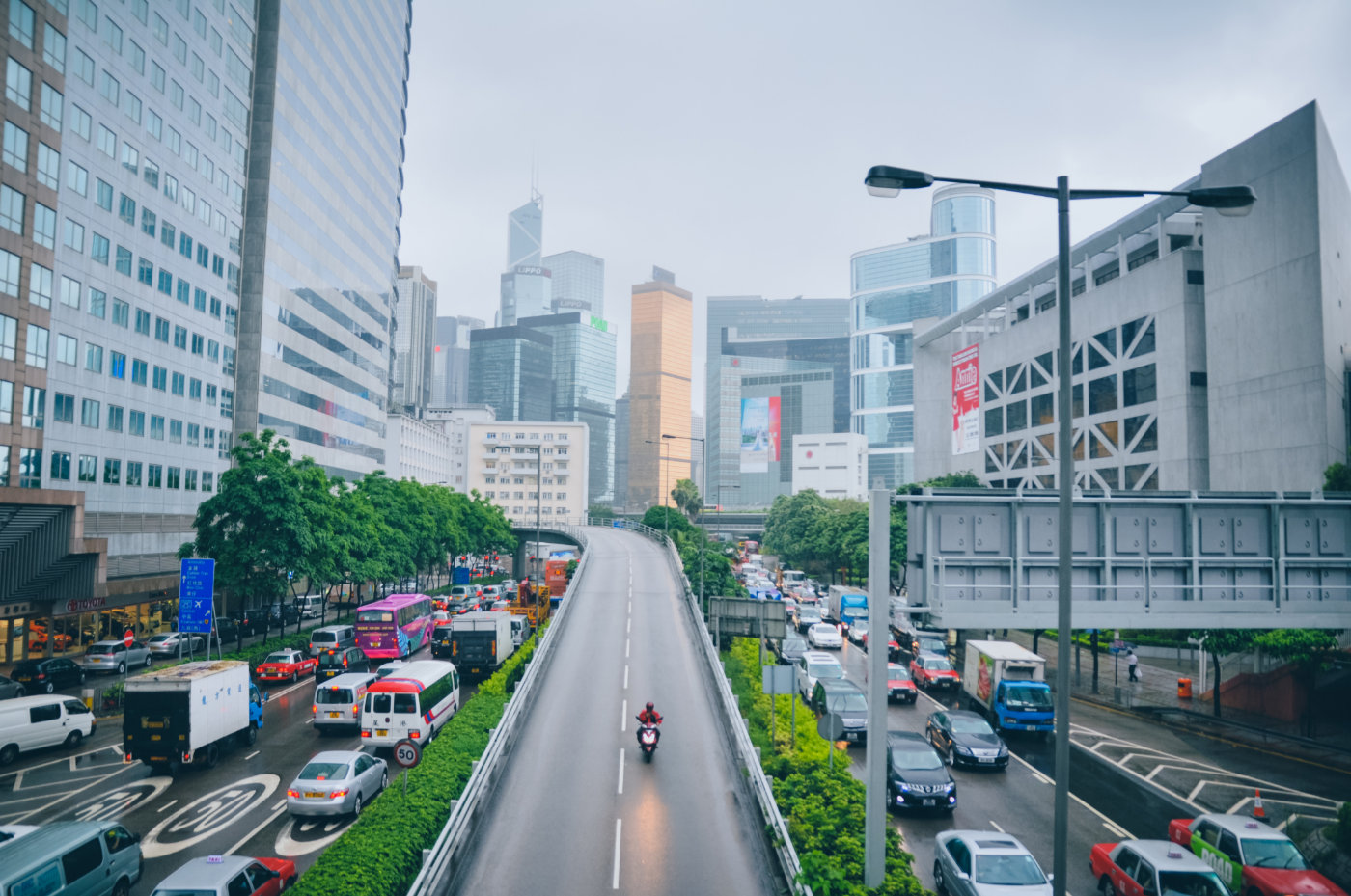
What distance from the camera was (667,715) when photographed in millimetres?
26625

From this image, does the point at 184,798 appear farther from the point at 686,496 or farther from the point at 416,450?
the point at 416,450

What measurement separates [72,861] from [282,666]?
23.1 m

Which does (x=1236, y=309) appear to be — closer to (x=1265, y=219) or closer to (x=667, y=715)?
(x=1265, y=219)

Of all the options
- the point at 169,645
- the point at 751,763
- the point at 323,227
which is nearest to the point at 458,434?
the point at 323,227

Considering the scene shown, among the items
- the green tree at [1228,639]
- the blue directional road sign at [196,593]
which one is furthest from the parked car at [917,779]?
the blue directional road sign at [196,593]

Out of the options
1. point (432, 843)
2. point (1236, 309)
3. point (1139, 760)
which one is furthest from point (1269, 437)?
point (432, 843)

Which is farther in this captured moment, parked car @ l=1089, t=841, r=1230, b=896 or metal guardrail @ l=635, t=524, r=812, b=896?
metal guardrail @ l=635, t=524, r=812, b=896

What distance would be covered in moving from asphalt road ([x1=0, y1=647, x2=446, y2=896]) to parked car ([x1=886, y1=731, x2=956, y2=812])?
1366 cm

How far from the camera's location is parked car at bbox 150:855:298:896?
511 inches

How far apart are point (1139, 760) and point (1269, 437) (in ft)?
77.5

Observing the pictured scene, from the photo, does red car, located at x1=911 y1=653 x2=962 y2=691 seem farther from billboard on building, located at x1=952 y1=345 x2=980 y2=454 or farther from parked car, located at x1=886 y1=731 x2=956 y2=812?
billboard on building, located at x1=952 y1=345 x2=980 y2=454

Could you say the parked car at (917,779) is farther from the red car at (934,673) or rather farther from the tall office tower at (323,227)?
the tall office tower at (323,227)

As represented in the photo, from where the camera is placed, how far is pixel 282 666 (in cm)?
3588

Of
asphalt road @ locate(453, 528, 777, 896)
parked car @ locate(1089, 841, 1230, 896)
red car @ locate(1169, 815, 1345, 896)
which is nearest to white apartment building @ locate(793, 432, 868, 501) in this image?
asphalt road @ locate(453, 528, 777, 896)
